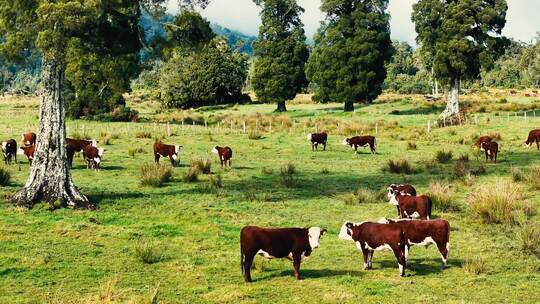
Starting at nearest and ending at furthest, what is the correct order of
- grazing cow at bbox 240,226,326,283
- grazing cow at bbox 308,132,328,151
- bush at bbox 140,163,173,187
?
grazing cow at bbox 240,226,326,283
bush at bbox 140,163,173,187
grazing cow at bbox 308,132,328,151

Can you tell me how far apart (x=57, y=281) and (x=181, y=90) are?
226 ft

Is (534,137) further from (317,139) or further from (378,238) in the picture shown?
(378,238)

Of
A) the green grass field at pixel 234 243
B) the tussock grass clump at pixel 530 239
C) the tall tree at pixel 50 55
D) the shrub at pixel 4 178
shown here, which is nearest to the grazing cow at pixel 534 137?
the green grass field at pixel 234 243

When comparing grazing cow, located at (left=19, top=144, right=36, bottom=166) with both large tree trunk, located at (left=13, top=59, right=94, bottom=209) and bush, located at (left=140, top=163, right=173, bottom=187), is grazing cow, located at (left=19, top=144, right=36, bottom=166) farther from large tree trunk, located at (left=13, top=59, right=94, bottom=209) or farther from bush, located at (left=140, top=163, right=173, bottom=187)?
large tree trunk, located at (left=13, top=59, right=94, bottom=209)

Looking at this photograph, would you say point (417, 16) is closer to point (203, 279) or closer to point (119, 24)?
point (119, 24)

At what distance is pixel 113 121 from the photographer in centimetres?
5581

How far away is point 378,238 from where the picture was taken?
11359 millimetres

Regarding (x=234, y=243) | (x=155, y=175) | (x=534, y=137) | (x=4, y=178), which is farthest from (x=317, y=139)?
(x=234, y=243)

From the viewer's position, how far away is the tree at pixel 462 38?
160ft

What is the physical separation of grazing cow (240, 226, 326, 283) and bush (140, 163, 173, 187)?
1121 cm

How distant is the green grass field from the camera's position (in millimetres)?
10406

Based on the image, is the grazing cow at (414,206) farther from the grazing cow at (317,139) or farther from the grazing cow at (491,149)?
the grazing cow at (317,139)

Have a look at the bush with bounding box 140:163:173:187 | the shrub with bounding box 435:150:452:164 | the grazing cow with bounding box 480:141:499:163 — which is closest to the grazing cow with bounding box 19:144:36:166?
the bush with bounding box 140:163:173:187

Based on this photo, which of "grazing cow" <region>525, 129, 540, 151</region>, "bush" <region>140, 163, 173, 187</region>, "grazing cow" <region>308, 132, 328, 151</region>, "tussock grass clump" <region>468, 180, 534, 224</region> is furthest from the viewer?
"grazing cow" <region>308, 132, 328, 151</region>
